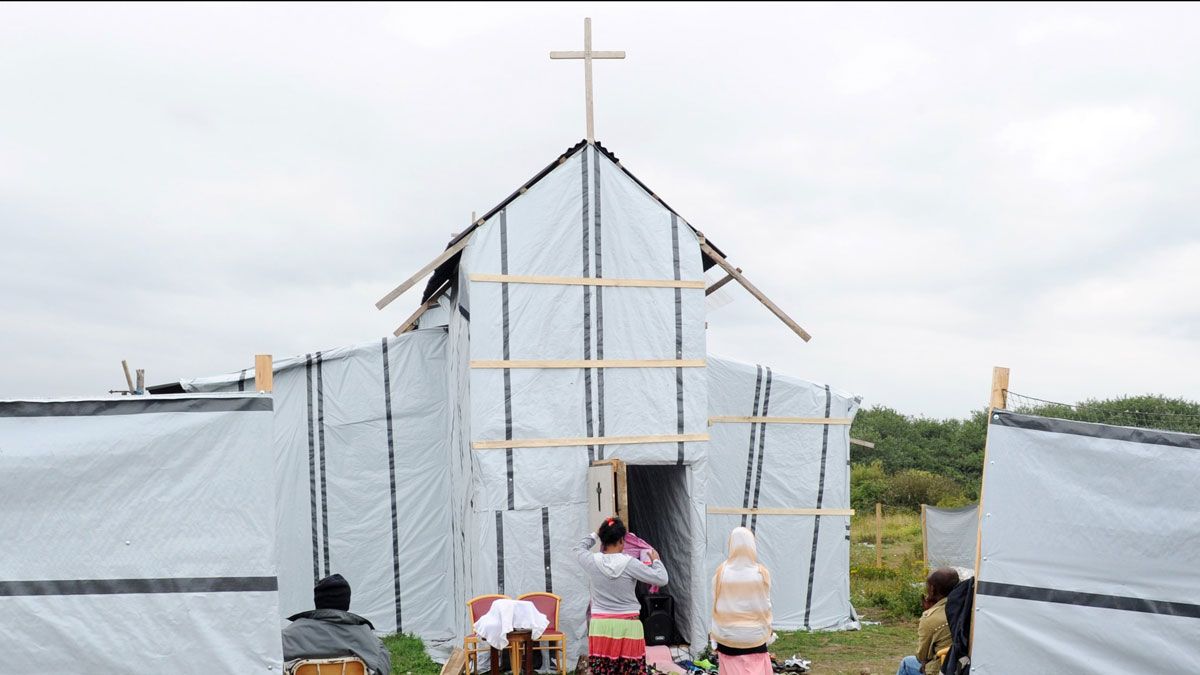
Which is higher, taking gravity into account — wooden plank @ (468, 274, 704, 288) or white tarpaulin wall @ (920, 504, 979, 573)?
wooden plank @ (468, 274, 704, 288)

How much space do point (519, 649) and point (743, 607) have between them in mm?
2665

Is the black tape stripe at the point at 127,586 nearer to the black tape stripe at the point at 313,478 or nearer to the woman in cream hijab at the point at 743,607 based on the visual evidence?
the woman in cream hijab at the point at 743,607

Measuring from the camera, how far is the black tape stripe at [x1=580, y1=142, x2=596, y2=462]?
9.24 metres

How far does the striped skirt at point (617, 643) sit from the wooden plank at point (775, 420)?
166 inches

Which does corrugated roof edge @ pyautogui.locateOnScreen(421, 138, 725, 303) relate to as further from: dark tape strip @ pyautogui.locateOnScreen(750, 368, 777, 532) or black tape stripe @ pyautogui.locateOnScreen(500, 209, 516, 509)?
dark tape strip @ pyautogui.locateOnScreen(750, 368, 777, 532)

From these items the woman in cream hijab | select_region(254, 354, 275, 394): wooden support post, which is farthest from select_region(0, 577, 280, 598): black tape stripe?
the woman in cream hijab

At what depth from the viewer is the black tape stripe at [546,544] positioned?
29.6ft

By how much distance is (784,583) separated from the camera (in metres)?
11.6

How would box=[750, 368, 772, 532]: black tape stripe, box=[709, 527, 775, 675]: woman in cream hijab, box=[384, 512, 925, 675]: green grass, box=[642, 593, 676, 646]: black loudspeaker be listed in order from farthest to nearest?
box=[750, 368, 772, 532]: black tape stripe
box=[384, 512, 925, 675]: green grass
box=[642, 593, 676, 646]: black loudspeaker
box=[709, 527, 775, 675]: woman in cream hijab

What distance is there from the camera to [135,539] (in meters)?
5.04

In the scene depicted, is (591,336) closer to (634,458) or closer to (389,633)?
(634,458)

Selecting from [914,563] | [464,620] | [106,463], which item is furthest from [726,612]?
[914,563]

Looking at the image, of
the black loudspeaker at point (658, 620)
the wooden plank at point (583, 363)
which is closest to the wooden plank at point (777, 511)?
the black loudspeaker at point (658, 620)

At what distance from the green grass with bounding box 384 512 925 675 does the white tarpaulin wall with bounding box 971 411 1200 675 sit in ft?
13.2
